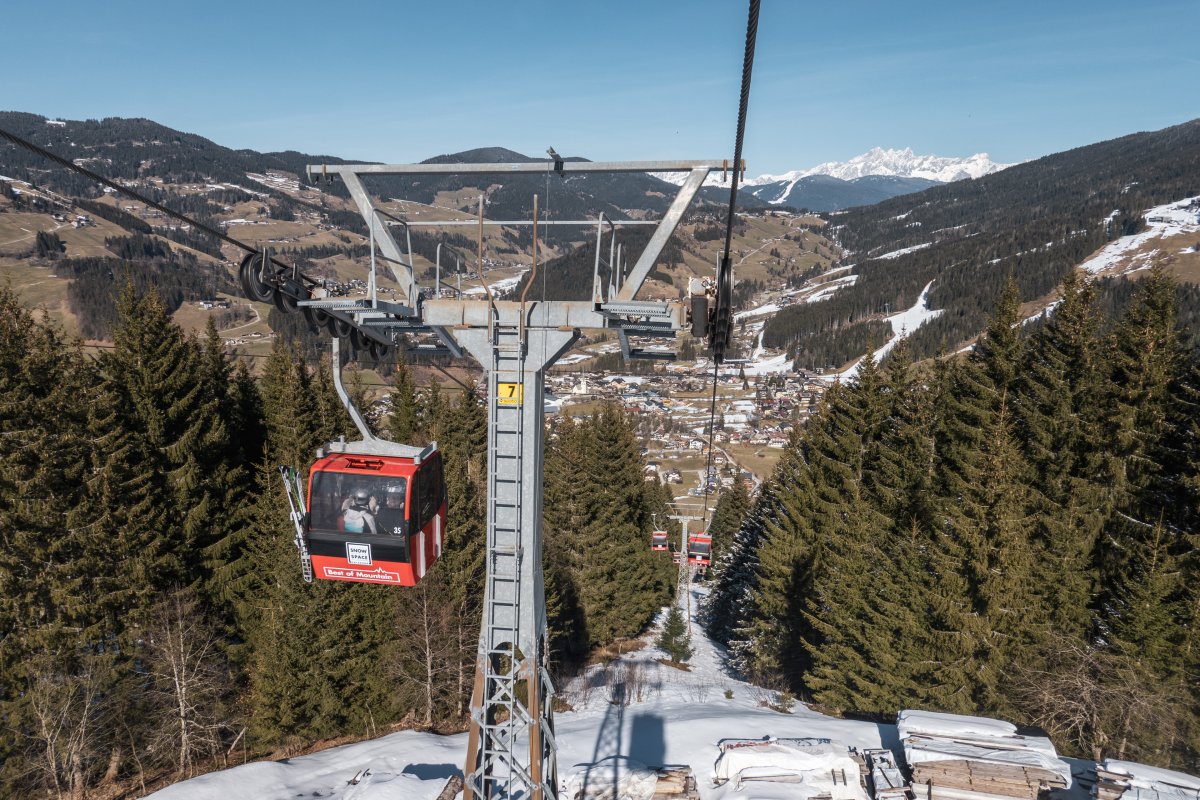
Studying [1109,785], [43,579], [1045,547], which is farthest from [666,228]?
[43,579]

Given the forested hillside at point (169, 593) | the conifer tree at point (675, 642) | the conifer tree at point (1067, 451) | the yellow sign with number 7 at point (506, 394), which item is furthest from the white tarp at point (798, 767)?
the conifer tree at point (675, 642)

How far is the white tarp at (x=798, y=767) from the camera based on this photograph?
12.6m

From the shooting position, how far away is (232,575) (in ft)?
74.8

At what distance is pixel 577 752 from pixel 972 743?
26.2ft

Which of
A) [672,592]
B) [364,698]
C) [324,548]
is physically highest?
[324,548]

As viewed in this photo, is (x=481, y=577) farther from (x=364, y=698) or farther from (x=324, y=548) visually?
(x=324, y=548)

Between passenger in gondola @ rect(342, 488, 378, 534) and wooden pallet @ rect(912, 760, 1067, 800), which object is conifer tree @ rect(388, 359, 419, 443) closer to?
passenger in gondola @ rect(342, 488, 378, 534)

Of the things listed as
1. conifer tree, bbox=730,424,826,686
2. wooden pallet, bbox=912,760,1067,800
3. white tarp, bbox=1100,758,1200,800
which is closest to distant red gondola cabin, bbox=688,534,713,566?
conifer tree, bbox=730,424,826,686

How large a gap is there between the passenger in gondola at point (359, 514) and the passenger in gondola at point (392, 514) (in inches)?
4.6

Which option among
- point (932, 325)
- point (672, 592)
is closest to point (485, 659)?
point (672, 592)

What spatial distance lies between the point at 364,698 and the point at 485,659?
50.3 feet

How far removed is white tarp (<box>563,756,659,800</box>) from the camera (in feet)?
40.9

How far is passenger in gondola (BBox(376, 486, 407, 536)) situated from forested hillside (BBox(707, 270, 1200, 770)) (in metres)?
15.3

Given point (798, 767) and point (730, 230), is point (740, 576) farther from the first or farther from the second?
point (730, 230)
